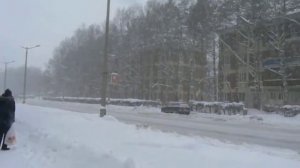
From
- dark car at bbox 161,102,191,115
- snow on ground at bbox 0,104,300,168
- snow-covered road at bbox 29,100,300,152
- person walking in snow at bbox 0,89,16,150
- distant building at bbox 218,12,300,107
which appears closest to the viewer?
Result: snow on ground at bbox 0,104,300,168

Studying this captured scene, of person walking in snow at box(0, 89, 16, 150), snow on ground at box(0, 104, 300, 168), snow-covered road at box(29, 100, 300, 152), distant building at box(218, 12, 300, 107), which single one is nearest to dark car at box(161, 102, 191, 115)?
distant building at box(218, 12, 300, 107)

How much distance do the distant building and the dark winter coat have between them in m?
34.6

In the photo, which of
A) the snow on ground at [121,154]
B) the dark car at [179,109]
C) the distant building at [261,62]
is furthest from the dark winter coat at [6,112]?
the dark car at [179,109]

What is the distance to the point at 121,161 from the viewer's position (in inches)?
368

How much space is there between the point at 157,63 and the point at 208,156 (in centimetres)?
7652

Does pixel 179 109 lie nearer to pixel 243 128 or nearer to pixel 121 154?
pixel 243 128

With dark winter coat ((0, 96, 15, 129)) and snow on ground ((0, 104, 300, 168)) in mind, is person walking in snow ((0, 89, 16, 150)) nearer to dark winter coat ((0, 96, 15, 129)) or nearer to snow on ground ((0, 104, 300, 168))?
dark winter coat ((0, 96, 15, 129))

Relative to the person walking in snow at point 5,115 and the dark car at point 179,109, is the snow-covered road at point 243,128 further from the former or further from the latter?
the dark car at point 179,109

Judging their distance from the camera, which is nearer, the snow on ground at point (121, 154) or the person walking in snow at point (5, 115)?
the snow on ground at point (121, 154)

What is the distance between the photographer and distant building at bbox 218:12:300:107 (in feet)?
157

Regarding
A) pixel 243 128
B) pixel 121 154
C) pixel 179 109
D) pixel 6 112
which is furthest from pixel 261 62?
pixel 121 154

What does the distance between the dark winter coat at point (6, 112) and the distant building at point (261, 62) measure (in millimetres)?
34604

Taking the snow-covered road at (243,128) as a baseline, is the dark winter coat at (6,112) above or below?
above

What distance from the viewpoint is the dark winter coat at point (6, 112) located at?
46.4 feet
